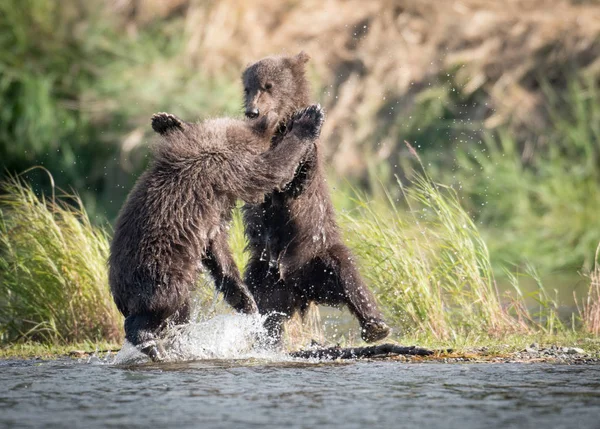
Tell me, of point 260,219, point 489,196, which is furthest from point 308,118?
point 489,196

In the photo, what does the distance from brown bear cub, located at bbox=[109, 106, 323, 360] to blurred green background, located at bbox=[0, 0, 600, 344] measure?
6295mm

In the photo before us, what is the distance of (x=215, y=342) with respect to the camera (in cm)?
705

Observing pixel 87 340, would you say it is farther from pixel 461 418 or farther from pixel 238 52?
pixel 238 52

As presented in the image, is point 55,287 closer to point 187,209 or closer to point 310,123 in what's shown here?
point 187,209

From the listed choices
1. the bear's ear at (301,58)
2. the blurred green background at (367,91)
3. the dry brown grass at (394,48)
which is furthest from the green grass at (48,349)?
A: the dry brown grass at (394,48)

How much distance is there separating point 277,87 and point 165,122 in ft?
3.44

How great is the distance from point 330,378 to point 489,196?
8.21 meters

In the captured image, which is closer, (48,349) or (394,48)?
(48,349)

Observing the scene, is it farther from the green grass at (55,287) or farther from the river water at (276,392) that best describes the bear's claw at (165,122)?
the green grass at (55,287)

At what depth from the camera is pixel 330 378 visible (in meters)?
5.93

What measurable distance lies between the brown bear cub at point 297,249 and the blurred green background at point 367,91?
5.72 m

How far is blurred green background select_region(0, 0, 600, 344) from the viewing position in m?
13.8

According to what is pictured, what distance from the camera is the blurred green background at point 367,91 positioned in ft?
45.2

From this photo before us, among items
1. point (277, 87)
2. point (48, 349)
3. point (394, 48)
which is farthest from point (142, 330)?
point (394, 48)
